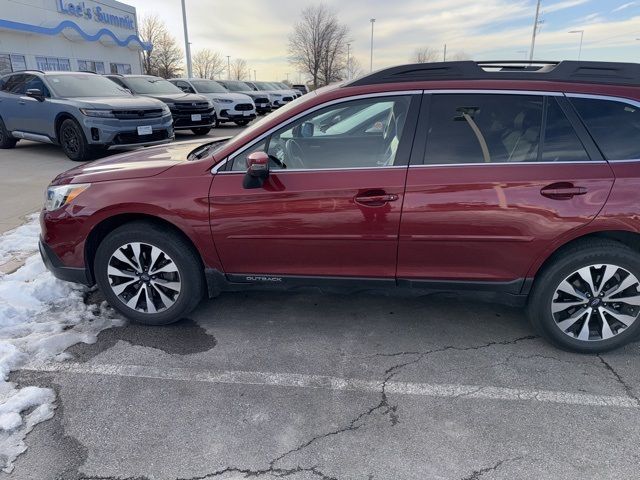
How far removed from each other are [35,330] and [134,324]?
651 millimetres

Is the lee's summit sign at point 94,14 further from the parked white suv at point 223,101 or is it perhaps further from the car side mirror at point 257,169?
the car side mirror at point 257,169

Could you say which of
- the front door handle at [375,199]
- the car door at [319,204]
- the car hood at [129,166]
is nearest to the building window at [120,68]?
the car hood at [129,166]

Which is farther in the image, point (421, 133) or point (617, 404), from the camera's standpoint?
point (421, 133)

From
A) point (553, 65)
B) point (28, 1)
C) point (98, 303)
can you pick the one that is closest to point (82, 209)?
point (98, 303)

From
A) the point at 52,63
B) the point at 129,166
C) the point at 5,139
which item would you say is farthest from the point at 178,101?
the point at 52,63

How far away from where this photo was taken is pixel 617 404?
2561 mm

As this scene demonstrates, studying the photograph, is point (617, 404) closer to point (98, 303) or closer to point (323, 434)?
point (323, 434)

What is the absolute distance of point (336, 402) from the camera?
8.43 feet

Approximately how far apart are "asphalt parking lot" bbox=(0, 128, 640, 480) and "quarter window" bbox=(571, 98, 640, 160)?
4.44 ft

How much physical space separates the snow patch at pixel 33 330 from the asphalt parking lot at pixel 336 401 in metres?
0.08

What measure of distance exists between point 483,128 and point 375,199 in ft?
2.70

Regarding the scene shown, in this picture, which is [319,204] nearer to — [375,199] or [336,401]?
[375,199]

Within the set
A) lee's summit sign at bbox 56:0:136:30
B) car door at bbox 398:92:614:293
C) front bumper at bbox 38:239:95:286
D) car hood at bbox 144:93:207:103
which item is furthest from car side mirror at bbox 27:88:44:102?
lee's summit sign at bbox 56:0:136:30

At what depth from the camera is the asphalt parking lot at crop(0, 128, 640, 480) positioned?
216 centimetres
